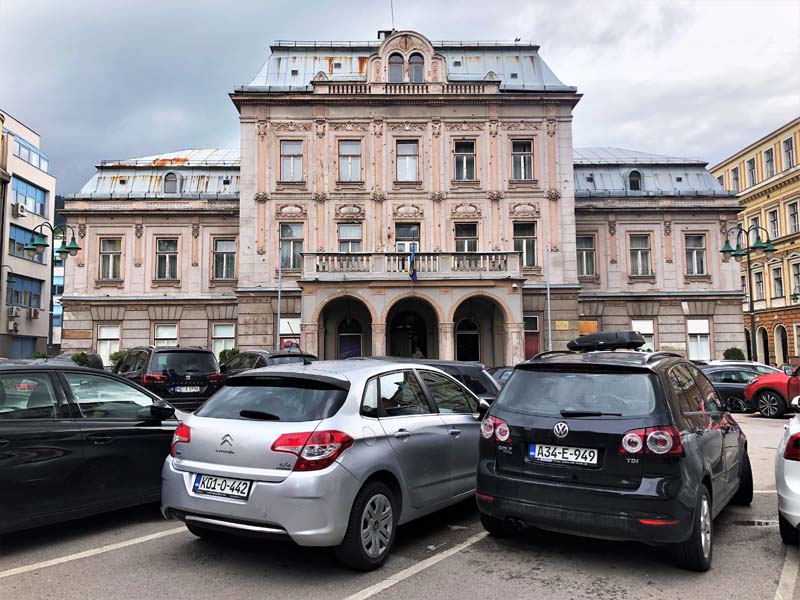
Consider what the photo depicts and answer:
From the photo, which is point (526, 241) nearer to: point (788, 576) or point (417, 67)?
point (417, 67)

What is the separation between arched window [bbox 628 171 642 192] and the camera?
3266 centimetres

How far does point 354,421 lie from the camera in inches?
198

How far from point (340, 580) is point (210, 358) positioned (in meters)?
10.0

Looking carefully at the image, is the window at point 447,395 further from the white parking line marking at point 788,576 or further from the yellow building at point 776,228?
the yellow building at point 776,228

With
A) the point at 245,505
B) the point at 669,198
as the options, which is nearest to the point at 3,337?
the point at 669,198

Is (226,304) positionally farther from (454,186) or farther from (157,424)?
(157,424)

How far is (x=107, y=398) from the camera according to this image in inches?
258

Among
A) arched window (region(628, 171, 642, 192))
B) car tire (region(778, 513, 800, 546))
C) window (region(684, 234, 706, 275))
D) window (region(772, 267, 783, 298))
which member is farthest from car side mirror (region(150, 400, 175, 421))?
window (region(772, 267, 783, 298))

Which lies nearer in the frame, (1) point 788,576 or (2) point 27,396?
(1) point 788,576

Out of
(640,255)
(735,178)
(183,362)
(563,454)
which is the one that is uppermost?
(735,178)

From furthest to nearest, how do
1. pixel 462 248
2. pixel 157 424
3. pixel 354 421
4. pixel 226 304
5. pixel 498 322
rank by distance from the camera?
pixel 226 304 → pixel 462 248 → pixel 498 322 → pixel 157 424 → pixel 354 421

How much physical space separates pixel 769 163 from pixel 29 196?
6277cm

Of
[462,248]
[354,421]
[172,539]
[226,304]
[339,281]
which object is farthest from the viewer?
[226,304]

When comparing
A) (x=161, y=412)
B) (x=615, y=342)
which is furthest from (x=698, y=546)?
(x=161, y=412)
